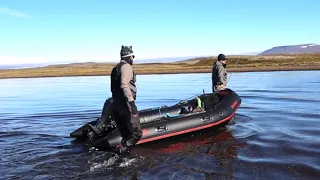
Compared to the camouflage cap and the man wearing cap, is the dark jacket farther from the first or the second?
the man wearing cap

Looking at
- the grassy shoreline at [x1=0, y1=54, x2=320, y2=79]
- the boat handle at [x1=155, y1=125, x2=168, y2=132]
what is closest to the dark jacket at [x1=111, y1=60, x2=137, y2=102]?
the boat handle at [x1=155, y1=125, x2=168, y2=132]

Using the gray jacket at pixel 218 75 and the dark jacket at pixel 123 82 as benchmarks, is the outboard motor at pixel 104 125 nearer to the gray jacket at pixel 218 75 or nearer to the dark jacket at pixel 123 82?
the dark jacket at pixel 123 82

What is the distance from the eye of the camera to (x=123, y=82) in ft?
23.3

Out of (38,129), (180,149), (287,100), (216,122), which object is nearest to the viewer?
(180,149)

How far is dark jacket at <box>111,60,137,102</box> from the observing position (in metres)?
7.11

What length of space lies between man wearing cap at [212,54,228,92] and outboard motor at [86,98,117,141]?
13.6 feet

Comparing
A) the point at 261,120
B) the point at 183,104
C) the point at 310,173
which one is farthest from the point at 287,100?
the point at 310,173

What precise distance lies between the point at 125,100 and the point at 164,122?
2.03m

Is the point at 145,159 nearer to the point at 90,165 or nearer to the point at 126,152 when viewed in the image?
the point at 126,152

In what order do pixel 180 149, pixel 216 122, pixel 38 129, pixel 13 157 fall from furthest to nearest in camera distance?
pixel 38 129, pixel 216 122, pixel 180 149, pixel 13 157

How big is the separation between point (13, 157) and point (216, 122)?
5174 mm

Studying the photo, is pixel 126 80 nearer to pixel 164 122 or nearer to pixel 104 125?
pixel 104 125

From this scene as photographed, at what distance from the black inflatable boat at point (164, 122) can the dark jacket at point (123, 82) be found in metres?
1.19

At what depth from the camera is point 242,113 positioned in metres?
13.2
